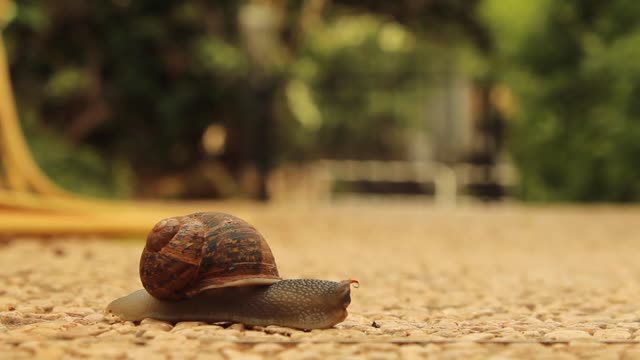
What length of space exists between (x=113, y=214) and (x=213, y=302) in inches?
172

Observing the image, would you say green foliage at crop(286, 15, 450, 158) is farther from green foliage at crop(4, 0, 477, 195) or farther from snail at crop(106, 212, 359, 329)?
snail at crop(106, 212, 359, 329)

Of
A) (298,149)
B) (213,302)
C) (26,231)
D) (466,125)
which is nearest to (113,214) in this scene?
(26,231)

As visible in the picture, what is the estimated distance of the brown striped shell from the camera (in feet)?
8.61

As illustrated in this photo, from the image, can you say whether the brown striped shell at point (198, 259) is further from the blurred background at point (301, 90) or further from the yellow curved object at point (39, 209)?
the blurred background at point (301, 90)

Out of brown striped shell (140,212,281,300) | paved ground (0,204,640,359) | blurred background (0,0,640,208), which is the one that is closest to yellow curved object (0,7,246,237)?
paved ground (0,204,640,359)

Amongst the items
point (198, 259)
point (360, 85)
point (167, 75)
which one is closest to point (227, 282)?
point (198, 259)

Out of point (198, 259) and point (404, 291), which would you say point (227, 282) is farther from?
point (404, 291)

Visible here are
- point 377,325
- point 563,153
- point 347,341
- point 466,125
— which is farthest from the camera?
point 466,125

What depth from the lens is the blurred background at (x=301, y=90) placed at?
32.0 feet

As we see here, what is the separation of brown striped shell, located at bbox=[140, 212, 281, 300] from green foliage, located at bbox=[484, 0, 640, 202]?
7.33 m

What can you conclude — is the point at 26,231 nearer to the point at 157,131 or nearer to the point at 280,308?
the point at 280,308

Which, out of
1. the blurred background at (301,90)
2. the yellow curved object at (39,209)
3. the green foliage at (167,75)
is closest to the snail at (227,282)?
the yellow curved object at (39,209)

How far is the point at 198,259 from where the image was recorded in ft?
8.60

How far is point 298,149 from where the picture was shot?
13.6 meters
